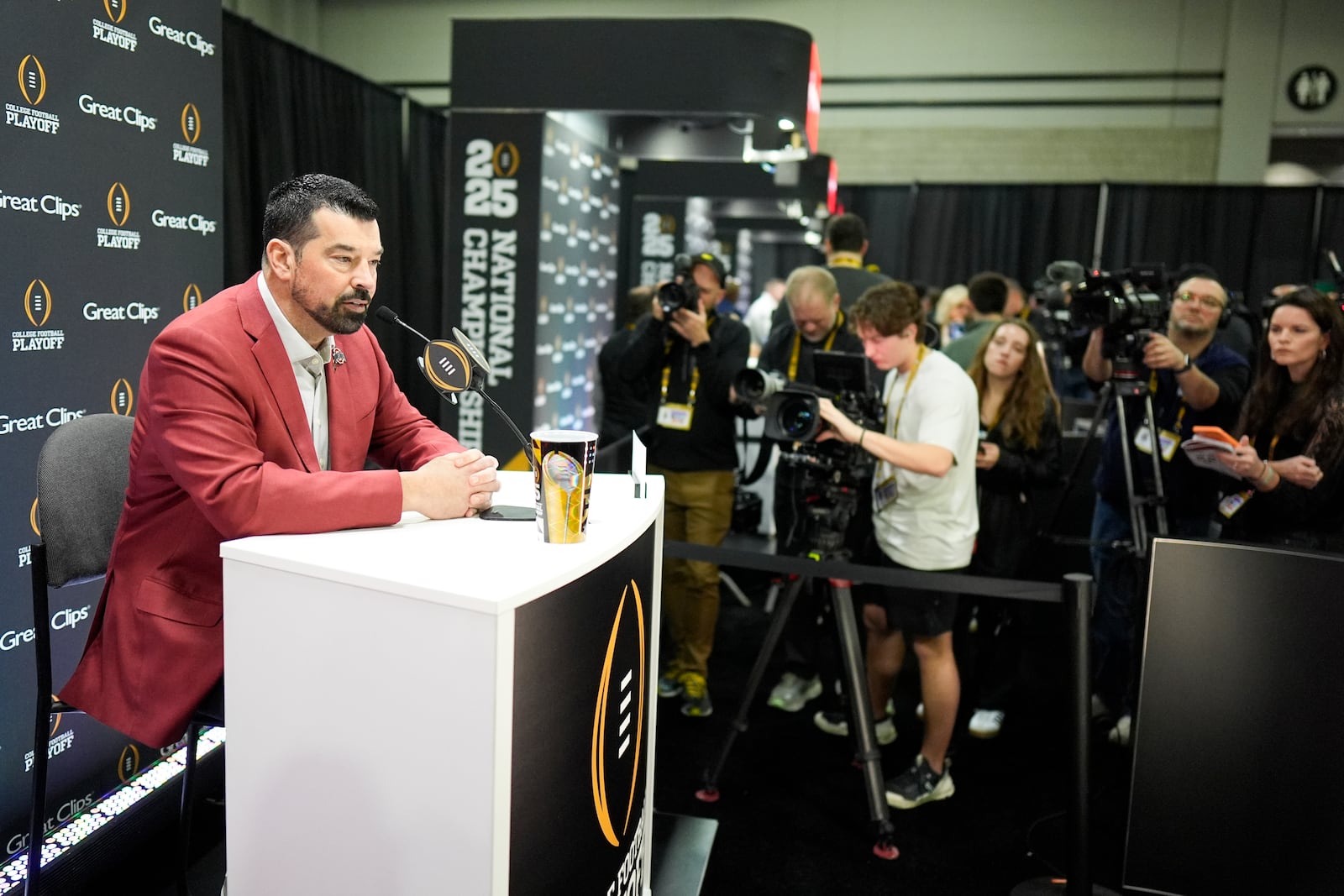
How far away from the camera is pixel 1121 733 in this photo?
10.3 feet

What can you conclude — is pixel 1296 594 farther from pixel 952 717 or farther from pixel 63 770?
pixel 63 770

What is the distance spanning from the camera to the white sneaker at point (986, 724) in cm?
326

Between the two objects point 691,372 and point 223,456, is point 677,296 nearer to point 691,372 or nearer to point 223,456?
point 691,372

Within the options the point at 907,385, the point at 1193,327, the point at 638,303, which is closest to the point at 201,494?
the point at 907,385

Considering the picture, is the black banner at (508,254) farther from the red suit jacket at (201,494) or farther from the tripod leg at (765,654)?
the red suit jacket at (201,494)

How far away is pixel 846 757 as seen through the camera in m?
3.06

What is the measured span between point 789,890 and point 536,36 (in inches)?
132

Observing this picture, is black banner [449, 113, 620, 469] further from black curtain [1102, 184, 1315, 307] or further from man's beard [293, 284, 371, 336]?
black curtain [1102, 184, 1315, 307]

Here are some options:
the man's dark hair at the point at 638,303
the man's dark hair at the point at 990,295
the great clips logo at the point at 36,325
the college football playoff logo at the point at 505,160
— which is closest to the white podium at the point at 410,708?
the great clips logo at the point at 36,325

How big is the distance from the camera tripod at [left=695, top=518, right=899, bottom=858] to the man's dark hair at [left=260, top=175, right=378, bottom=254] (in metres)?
1.41

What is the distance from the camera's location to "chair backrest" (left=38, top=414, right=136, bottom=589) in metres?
1.60

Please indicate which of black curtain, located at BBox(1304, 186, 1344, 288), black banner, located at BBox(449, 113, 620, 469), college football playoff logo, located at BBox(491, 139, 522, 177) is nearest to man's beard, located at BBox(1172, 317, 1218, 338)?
black banner, located at BBox(449, 113, 620, 469)

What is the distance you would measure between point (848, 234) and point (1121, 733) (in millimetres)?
2251

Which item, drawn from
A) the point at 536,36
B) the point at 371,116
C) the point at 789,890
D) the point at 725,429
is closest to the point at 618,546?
the point at 789,890
